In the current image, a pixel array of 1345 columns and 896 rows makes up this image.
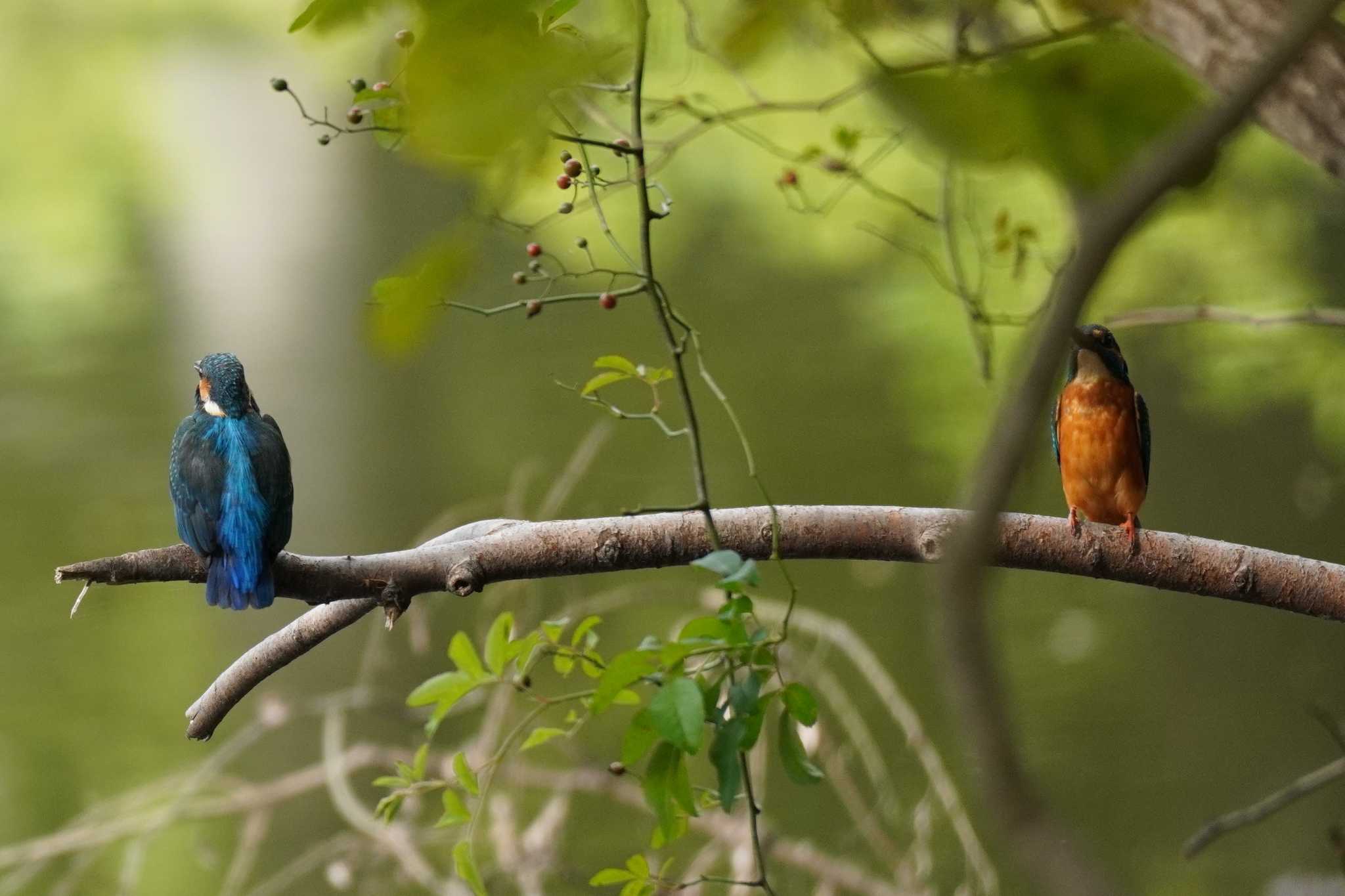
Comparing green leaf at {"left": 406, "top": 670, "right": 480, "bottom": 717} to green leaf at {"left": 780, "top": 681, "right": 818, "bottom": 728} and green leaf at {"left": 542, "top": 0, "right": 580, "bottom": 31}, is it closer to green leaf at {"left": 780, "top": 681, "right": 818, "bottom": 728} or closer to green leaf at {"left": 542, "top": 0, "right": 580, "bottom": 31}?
green leaf at {"left": 780, "top": 681, "right": 818, "bottom": 728}

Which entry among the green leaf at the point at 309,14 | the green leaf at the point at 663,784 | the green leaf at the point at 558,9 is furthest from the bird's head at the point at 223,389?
the green leaf at the point at 309,14

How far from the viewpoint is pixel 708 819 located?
115 inches

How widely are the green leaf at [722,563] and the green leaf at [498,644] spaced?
0.22 metres

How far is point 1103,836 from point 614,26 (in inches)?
175

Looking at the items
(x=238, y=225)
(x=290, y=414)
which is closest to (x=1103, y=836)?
(x=290, y=414)

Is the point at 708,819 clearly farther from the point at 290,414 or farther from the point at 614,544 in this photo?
the point at 290,414

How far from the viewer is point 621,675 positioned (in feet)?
3.50

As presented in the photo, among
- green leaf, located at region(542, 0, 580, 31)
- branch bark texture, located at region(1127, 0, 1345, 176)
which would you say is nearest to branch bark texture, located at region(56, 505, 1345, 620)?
branch bark texture, located at region(1127, 0, 1345, 176)

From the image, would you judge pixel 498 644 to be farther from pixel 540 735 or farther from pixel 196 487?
pixel 196 487

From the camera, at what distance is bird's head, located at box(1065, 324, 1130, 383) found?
7.29ft

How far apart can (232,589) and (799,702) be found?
24.1 inches

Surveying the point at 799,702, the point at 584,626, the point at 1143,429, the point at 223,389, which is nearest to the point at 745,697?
Result: the point at 799,702

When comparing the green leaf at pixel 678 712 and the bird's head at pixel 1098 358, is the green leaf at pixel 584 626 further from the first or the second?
the bird's head at pixel 1098 358

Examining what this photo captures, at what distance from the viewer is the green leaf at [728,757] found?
1.11 metres
